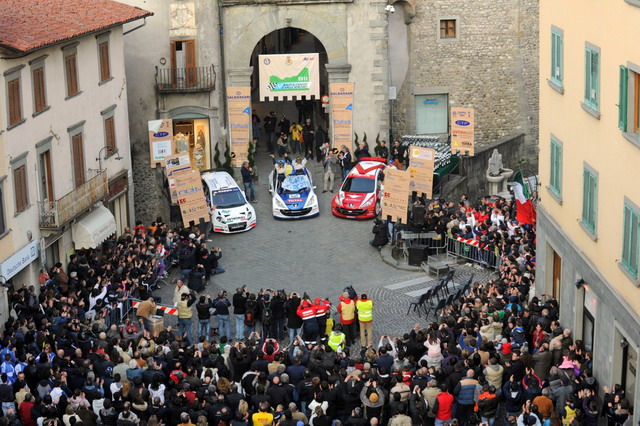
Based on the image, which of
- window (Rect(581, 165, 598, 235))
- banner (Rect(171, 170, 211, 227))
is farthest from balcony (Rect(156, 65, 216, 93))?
window (Rect(581, 165, 598, 235))

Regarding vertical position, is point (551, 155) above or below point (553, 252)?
above

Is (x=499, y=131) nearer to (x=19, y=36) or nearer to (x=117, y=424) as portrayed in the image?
(x=19, y=36)

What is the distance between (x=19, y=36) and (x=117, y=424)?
47.3 feet

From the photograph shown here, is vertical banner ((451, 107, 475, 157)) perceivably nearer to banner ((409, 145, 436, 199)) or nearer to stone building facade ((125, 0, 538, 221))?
stone building facade ((125, 0, 538, 221))

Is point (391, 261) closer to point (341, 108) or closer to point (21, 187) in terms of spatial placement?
point (341, 108)

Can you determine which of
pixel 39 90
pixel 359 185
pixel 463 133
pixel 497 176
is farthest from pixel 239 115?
pixel 39 90

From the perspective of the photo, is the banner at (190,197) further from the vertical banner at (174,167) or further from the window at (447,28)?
the window at (447,28)

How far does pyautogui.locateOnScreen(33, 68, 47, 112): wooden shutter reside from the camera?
40.9m

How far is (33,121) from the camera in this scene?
40.6 meters

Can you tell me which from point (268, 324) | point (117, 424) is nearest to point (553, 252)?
point (268, 324)

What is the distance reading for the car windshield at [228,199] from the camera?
158 ft

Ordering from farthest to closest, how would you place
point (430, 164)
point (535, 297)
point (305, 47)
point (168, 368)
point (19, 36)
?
point (305, 47), point (430, 164), point (19, 36), point (535, 297), point (168, 368)

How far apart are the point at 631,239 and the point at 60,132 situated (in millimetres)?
19320

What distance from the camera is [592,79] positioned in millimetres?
32219
